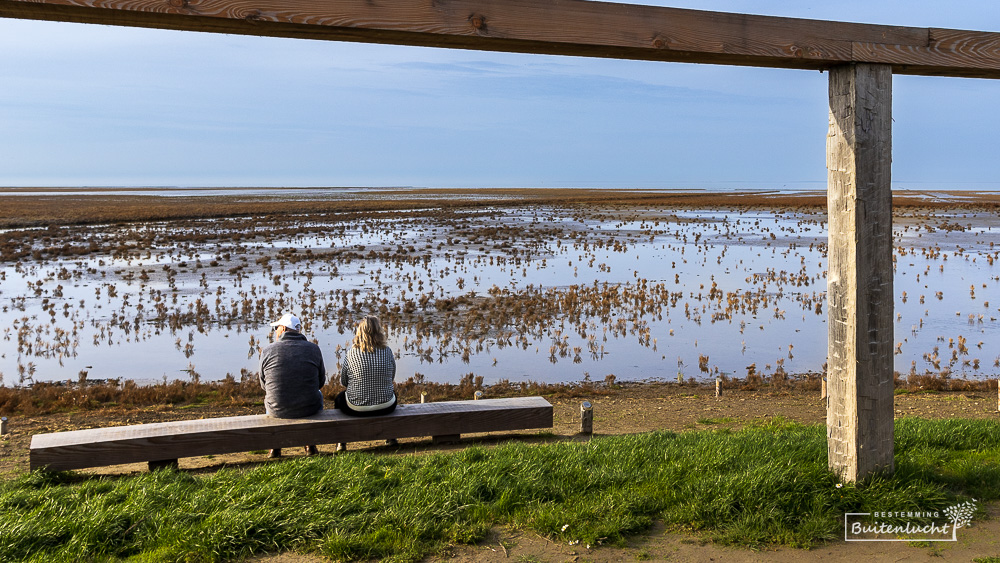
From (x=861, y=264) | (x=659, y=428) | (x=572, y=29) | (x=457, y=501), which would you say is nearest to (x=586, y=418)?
(x=659, y=428)

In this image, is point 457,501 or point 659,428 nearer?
point 457,501

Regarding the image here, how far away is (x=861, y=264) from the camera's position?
5379mm

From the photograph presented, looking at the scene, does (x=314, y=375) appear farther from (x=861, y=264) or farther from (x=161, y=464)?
(x=861, y=264)

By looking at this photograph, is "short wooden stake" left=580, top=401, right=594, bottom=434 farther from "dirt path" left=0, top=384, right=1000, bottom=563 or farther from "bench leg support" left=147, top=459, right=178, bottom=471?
"bench leg support" left=147, top=459, right=178, bottom=471

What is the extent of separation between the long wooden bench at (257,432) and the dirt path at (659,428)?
397mm

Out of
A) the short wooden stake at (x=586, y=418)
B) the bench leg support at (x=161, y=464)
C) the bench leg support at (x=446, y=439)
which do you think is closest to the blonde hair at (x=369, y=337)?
the bench leg support at (x=446, y=439)

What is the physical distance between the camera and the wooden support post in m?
5.35

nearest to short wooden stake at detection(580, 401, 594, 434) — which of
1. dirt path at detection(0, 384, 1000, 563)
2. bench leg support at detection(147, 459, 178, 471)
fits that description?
dirt path at detection(0, 384, 1000, 563)

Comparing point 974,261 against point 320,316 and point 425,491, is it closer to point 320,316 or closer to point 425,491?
point 320,316

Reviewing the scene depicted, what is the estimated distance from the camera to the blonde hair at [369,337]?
7.76 m

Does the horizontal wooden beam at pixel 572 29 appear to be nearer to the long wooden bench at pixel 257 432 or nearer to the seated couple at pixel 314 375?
the seated couple at pixel 314 375

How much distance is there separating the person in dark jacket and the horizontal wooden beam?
12.4 ft

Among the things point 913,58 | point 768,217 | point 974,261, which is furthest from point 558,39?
point 768,217

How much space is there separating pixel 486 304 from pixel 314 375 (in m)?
13.7
